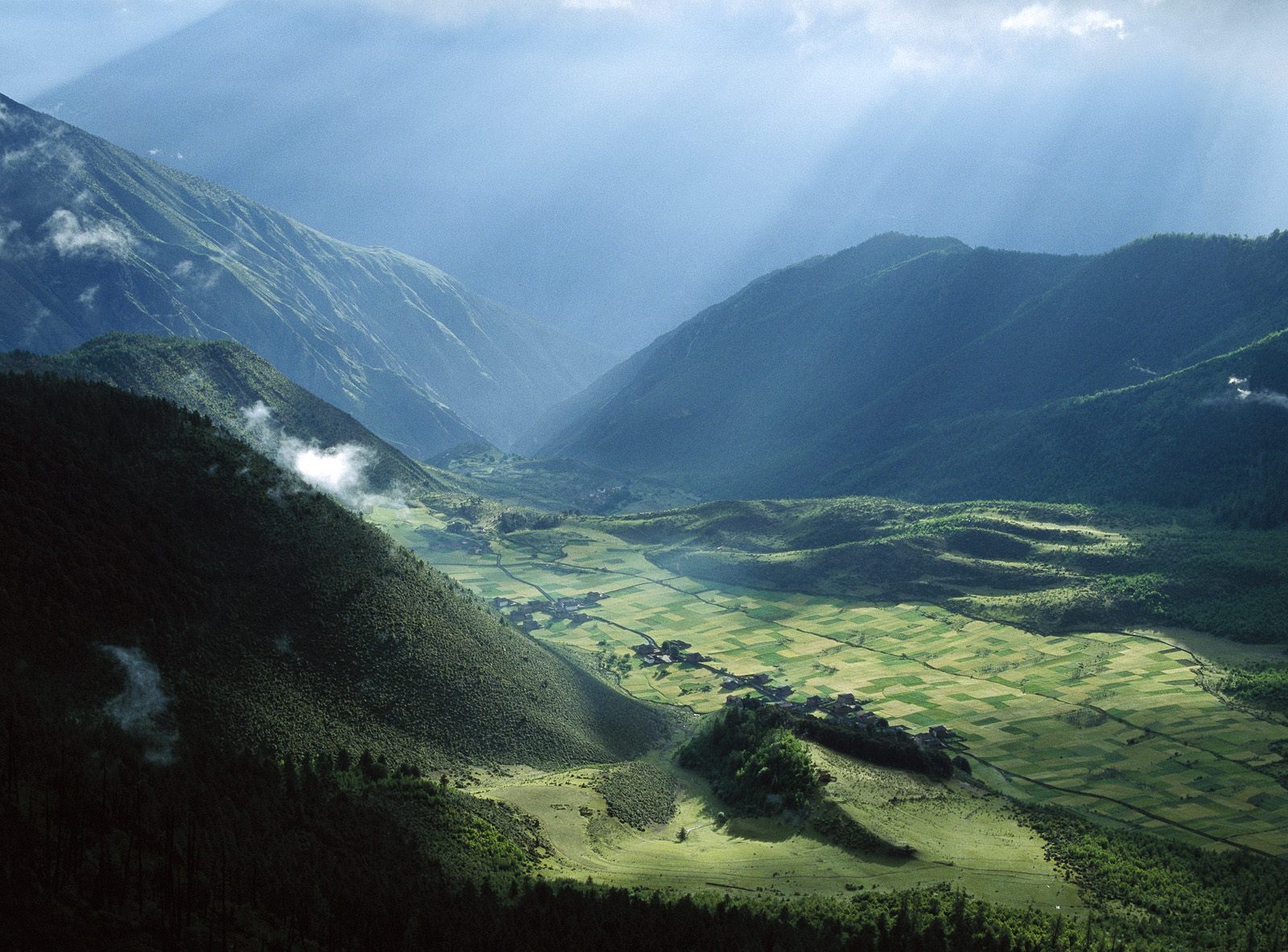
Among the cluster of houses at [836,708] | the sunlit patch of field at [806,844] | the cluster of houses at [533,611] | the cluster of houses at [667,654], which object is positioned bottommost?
the sunlit patch of field at [806,844]

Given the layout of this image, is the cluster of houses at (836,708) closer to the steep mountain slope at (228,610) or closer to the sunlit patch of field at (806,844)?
the sunlit patch of field at (806,844)

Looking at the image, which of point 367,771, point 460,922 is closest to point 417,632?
point 367,771

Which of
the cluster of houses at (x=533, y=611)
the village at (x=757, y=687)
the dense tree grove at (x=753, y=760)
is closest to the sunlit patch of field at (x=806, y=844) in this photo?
the dense tree grove at (x=753, y=760)

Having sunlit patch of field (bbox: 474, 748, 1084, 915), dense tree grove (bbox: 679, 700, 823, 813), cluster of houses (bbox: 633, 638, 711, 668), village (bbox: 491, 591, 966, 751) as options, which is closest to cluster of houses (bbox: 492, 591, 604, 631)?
village (bbox: 491, 591, 966, 751)

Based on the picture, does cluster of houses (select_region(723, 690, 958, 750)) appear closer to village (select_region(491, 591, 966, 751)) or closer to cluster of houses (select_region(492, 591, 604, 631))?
village (select_region(491, 591, 966, 751))

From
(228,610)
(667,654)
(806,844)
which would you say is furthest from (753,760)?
(667,654)

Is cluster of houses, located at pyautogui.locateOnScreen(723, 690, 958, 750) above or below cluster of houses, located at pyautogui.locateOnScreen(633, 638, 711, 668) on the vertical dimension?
below
